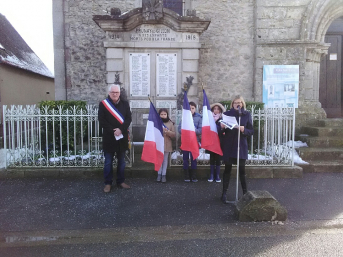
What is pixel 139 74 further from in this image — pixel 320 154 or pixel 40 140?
pixel 320 154

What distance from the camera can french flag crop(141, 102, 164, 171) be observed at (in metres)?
5.99

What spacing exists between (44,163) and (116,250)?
3.92 metres

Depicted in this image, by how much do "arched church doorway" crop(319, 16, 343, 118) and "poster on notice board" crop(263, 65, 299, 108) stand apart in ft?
4.71

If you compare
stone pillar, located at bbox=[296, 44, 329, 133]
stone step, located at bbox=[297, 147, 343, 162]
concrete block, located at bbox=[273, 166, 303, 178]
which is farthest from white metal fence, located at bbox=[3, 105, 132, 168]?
stone pillar, located at bbox=[296, 44, 329, 133]

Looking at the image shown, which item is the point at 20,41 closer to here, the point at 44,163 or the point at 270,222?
the point at 44,163

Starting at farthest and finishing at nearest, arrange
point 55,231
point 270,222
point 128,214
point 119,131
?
point 119,131 < point 128,214 < point 270,222 < point 55,231

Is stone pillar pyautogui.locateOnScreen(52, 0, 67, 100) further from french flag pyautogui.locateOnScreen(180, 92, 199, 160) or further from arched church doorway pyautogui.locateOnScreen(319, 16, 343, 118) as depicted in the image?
arched church doorway pyautogui.locateOnScreen(319, 16, 343, 118)

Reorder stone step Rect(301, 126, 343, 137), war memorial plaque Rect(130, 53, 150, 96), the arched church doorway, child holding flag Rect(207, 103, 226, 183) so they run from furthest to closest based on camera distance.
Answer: the arched church doorway
stone step Rect(301, 126, 343, 137)
war memorial plaque Rect(130, 53, 150, 96)
child holding flag Rect(207, 103, 226, 183)

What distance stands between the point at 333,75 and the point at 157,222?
9548mm

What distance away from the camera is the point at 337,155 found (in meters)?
7.57

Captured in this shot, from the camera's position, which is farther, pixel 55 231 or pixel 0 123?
pixel 0 123

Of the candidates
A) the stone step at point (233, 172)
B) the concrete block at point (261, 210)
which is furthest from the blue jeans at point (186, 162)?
the concrete block at point (261, 210)

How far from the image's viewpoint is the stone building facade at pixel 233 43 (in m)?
10.2

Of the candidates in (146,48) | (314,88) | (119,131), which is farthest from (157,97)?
(314,88)
